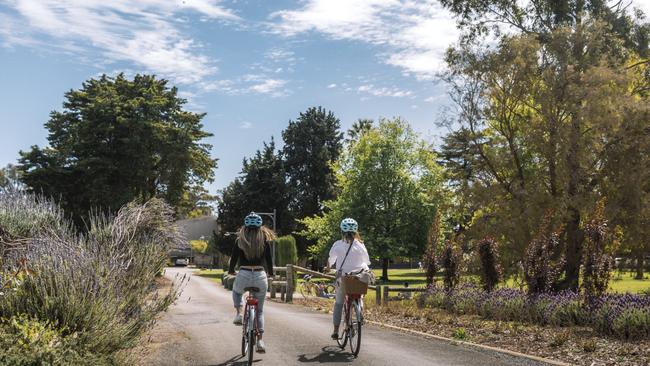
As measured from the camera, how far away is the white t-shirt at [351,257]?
9703mm

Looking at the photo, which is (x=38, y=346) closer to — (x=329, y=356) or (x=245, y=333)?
(x=245, y=333)

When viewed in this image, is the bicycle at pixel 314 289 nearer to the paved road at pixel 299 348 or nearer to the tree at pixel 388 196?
the paved road at pixel 299 348

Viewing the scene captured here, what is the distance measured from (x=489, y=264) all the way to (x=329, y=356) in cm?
807

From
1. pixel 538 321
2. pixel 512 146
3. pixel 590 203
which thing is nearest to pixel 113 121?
pixel 512 146

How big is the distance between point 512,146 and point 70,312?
61.6 feet

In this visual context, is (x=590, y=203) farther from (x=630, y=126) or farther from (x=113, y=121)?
(x=113, y=121)

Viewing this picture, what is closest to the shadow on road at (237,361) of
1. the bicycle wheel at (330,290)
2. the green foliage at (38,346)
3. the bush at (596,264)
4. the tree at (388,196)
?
the green foliage at (38,346)

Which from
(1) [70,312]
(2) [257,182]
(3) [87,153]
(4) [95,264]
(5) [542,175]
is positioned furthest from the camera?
(2) [257,182]

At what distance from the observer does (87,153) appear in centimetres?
3953

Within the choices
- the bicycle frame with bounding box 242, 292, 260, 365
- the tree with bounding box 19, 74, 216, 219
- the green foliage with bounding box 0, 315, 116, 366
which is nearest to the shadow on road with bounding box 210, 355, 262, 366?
the bicycle frame with bounding box 242, 292, 260, 365

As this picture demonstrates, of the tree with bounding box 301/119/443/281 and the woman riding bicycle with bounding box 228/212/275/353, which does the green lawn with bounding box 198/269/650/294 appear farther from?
the woman riding bicycle with bounding box 228/212/275/353

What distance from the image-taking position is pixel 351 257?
972cm

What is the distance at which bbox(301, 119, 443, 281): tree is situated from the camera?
52875mm

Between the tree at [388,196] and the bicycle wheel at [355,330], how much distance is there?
4234 cm
